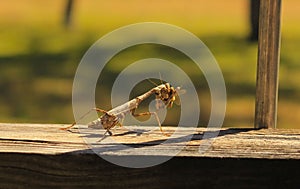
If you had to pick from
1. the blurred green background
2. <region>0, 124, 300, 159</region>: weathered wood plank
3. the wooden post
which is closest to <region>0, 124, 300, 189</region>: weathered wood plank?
<region>0, 124, 300, 159</region>: weathered wood plank

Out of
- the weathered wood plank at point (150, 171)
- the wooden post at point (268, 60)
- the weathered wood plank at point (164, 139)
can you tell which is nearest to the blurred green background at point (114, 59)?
the wooden post at point (268, 60)

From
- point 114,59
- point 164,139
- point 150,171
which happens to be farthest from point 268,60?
point 114,59

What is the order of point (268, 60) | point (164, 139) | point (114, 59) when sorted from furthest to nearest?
point (114, 59) → point (268, 60) → point (164, 139)

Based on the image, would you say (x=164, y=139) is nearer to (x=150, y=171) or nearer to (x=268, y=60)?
(x=150, y=171)

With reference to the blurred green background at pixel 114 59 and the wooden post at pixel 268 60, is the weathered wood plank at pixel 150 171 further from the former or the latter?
the blurred green background at pixel 114 59

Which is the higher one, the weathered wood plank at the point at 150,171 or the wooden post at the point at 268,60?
the wooden post at the point at 268,60

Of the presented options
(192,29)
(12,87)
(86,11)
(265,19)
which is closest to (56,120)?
(12,87)

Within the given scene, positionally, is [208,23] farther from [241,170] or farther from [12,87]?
[241,170]
